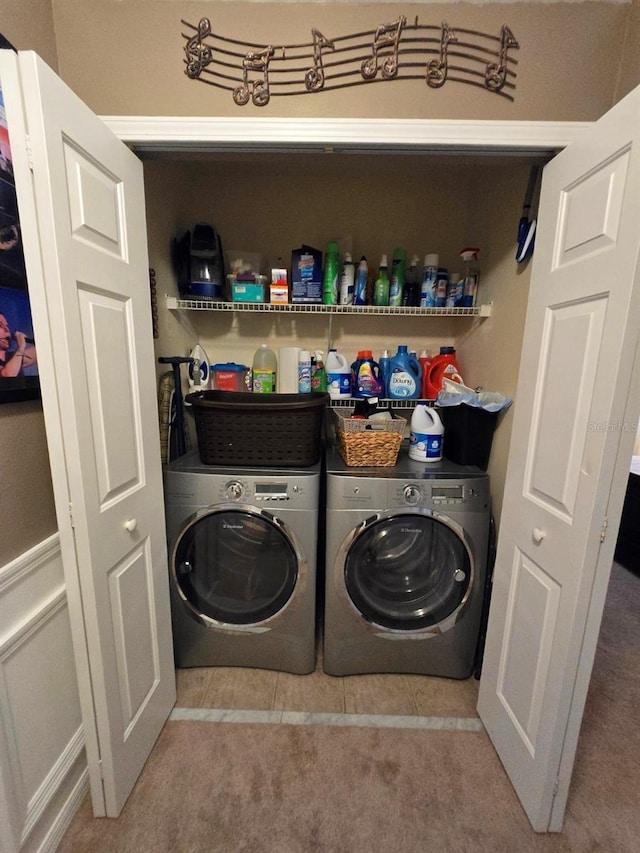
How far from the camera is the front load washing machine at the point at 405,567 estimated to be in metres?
1.46

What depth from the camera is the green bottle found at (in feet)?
5.86

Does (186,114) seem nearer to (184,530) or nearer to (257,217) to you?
(257,217)

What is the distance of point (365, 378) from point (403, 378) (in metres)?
0.20

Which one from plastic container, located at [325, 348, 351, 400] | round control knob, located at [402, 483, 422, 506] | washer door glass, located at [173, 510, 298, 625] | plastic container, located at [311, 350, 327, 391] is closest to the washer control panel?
round control knob, located at [402, 483, 422, 506]

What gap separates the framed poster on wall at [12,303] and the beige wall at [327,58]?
0.44 m

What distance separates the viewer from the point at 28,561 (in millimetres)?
957

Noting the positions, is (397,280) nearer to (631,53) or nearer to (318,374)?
(318,374)

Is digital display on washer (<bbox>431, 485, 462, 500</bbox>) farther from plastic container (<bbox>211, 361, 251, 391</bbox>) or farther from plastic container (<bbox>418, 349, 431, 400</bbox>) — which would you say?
plastic container (<bbox>211, 361, 251, 391</bbox>)

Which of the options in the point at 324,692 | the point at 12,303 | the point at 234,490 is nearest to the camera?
the point at 12,303

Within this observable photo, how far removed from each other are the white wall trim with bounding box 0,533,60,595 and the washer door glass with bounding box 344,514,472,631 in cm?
104

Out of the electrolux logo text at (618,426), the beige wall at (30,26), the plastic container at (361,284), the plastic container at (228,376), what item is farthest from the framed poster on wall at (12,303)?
the electrolux logo text at (618,426)

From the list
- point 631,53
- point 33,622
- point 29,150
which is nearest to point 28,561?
point 33,622

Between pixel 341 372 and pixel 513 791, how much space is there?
176cm

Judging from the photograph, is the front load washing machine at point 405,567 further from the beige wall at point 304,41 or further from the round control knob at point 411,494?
the beige wall at point 304,41
